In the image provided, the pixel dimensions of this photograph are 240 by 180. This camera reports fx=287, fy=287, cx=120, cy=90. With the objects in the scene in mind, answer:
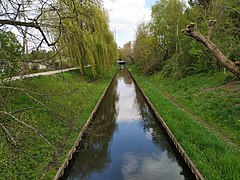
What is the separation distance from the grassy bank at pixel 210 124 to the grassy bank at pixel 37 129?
3.65 metres

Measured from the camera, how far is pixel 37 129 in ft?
11.6

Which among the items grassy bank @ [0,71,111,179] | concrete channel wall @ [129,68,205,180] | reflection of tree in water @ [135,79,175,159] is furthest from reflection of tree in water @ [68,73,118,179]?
concrete channel wall @ [129,68,205,180]

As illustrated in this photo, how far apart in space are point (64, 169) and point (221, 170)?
433 cm

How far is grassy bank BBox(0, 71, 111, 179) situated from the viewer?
356 centimetres

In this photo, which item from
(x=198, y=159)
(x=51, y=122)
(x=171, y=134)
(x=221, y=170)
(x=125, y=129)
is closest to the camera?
(x=221, y=170)

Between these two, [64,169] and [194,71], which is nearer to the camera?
[64,169]

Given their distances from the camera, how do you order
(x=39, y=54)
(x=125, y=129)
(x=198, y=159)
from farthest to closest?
1. (x=125, y=129)
2. (x=198, y=159)
3. (x=39, y=54)

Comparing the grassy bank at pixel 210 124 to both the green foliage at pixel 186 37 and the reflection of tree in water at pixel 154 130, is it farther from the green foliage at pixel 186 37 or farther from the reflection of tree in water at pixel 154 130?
the green foliage at pixel 186 37

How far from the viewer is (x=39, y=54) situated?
182 inches

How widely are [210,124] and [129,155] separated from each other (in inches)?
138

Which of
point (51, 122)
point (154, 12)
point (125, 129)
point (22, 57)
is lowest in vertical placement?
point (125, 129)

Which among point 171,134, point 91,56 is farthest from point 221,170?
point 91,56

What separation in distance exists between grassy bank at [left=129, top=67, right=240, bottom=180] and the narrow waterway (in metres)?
0.69

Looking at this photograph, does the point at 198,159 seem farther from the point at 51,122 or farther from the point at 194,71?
the point at 194,71
